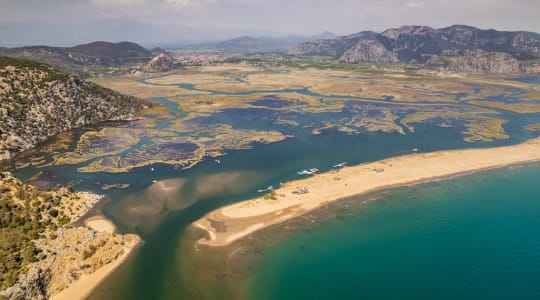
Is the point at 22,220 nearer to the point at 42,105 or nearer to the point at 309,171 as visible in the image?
Answer: the point at 309,171

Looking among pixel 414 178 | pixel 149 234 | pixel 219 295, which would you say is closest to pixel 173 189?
pixel 149 234

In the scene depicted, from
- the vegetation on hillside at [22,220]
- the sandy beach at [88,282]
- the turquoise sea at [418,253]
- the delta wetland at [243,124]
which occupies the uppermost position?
the delta wetland at [243,124]

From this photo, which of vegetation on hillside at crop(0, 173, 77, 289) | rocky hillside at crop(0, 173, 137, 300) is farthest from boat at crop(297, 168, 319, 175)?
vegetation on hillside at crop(0, 173, 77, 289)

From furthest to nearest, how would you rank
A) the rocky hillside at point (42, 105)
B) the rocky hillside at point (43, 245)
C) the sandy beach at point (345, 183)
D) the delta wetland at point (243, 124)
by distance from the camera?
the rocky hillside at point (42, 105) → the delta wetland at point (243, 124) → the sandy beach at point (345, 183) → the rocky hillside at point (43, 245)

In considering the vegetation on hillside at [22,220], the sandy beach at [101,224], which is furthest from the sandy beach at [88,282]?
the sandy beach at [101,224]

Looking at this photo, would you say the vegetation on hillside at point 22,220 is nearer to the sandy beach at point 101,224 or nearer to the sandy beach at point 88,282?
the sandy beach at point 101,224


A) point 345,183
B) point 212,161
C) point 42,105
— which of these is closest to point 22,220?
point 212,161

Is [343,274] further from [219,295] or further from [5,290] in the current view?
[5,290]
